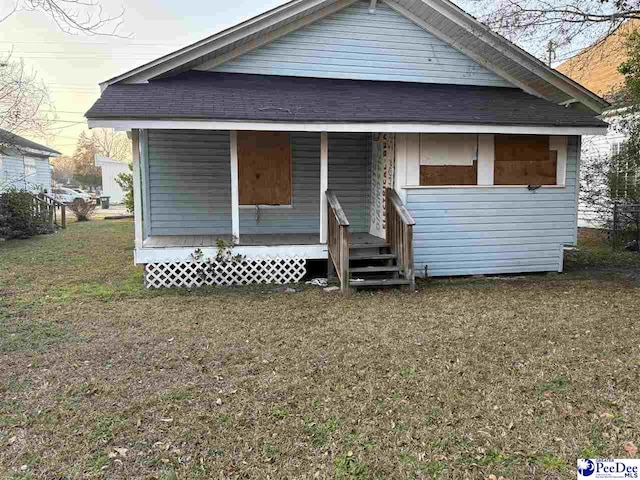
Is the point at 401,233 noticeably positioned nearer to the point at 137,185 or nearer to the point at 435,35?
the point at 137,185

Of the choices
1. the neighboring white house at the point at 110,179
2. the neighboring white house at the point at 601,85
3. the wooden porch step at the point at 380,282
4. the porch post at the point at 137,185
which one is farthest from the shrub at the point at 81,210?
the neighboring white house at the point at 110,179

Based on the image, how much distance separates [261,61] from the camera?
833 cm

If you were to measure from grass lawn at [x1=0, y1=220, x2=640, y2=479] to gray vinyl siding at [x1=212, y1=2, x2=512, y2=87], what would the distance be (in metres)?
4.42

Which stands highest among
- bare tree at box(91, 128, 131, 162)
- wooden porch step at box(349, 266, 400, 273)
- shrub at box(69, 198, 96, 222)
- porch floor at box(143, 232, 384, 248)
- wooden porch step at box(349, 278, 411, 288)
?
bare tree at box(91, 128, 131, 162)

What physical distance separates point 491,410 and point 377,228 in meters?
5.52

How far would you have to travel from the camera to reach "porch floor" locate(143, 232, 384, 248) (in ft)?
24.1

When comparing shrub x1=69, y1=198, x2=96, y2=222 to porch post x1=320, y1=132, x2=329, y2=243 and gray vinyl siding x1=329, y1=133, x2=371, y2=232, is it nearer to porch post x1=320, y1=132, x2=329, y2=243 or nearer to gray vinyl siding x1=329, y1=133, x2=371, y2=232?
gray vinyl siding x1=329, y1=133, x2=371, y2=232

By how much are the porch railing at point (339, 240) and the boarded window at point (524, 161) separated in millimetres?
2965

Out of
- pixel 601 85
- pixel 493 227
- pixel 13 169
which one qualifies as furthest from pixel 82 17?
pixel 13 169

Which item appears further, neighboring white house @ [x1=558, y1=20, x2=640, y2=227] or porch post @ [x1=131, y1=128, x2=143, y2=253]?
neighboring white house @ [x1=558, y1=20, x2=640, y2=227]

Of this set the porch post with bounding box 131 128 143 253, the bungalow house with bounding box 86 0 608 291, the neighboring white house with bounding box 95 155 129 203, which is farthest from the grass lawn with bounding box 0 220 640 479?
the neighboring white house with bounding box 95 155 129 203

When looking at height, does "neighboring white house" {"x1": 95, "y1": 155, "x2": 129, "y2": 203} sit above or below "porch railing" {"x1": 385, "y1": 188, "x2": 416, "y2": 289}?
above

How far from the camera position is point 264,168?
8.20m

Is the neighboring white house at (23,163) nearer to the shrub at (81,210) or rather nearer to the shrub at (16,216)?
the shrub at (81,210)
